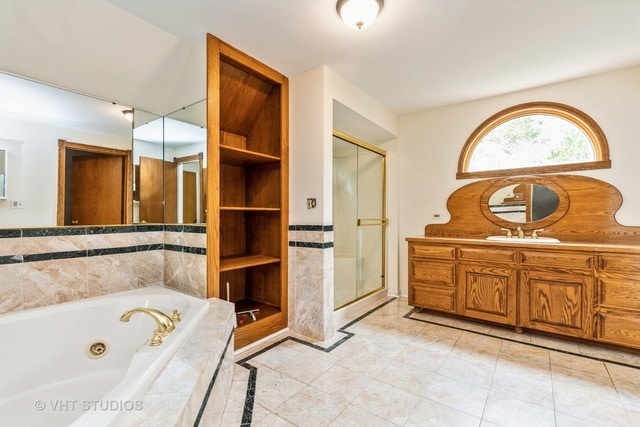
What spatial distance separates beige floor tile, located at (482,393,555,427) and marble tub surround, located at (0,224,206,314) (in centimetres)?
192

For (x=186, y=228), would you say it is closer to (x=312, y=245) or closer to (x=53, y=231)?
(x=53, y=231)

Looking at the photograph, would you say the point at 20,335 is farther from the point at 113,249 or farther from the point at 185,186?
the point at 185,186

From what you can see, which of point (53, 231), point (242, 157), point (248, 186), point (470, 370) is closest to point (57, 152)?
point (53, 231)

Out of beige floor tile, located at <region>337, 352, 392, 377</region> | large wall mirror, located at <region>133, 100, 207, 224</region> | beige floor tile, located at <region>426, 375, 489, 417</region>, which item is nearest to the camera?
beige floor tile, located at <region>426, 375, 489, 417</region>

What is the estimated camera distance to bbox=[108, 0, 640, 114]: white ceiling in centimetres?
169

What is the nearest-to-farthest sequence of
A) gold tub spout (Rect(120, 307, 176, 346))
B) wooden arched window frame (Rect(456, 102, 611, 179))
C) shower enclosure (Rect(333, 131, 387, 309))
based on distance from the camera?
gold tub spout (Rect(120, 307, 176, 346)) < wooden arched window frame (Rect(456, 102, 611, 179)) < shower enclosure (Rect(333, 131, 387, 309))

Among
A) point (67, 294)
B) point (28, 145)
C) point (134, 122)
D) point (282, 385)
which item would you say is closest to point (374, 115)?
point (134, 122)

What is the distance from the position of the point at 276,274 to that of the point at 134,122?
1731 mm

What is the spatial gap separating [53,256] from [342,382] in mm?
2052

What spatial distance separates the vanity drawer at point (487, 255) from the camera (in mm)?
2482

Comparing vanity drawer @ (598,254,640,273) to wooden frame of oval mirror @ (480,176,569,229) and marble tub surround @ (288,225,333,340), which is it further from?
marble tub surround @ (288,225,333,340)

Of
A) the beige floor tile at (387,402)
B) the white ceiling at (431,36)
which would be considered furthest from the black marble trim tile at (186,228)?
the beige floor tile at (387,402)

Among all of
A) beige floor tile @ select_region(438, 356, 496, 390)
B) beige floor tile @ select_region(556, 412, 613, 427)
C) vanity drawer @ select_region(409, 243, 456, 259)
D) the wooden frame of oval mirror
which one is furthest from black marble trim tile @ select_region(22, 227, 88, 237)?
the wooden frame of oval mirror

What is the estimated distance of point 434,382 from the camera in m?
1.78
